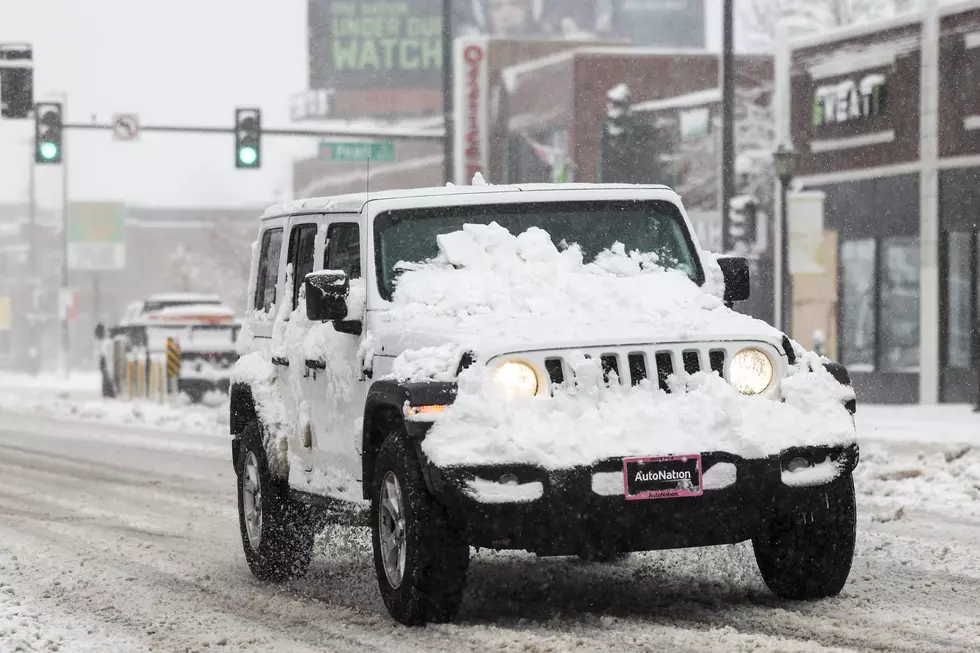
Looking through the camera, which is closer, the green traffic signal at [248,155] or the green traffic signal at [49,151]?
the green traffic signal at [49,151]

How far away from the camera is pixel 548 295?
842cm

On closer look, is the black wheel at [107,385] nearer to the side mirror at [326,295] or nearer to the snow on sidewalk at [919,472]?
the snow on sidewalk at [919,472]

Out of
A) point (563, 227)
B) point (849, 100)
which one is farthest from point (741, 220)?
point (563, 227)

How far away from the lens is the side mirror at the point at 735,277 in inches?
359

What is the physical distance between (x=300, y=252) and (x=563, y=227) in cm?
168

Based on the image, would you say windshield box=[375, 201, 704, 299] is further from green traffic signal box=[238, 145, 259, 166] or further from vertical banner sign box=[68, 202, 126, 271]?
vertical banner sign box=[68, 202, 126, 271]

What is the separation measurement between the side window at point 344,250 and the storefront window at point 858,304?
84.5 ft

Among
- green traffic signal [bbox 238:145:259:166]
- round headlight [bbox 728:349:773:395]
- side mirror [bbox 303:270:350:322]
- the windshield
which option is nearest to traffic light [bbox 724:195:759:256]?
green traffic signal [bbox 238:145:259:166]

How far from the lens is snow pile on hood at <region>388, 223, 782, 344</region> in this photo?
25.6 ft

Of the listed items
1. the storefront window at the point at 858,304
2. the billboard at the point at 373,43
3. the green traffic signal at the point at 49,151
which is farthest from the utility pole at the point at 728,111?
the billboard at the point at 373,43

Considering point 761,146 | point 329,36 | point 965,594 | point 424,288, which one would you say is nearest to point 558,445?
point 424,288

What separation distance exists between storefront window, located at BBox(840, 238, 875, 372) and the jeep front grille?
88.6 feet

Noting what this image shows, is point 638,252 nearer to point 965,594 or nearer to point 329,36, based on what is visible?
point 965,594

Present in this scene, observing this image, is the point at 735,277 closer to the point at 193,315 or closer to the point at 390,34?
the point at 193,315
